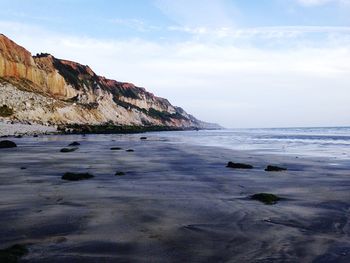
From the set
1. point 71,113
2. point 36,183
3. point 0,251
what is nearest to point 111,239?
point 0,251

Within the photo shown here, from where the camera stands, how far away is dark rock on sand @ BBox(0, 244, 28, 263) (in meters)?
4.05

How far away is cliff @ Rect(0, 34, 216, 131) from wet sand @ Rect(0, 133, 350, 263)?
46098 mm

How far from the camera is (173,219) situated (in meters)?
6.03

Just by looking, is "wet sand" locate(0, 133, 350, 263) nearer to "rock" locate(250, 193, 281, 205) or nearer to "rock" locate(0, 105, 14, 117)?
"rock" locate(250, 193, 281, 205)

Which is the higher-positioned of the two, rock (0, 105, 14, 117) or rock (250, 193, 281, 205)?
rock (0, 105, 14, 117)

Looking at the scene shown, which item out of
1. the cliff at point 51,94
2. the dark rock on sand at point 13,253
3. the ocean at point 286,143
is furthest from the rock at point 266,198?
the cliff at point 51,94

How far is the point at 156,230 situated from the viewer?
538 cm

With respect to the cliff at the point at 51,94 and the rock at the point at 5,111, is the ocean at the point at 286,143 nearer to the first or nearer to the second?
the rock at the point at 5,111

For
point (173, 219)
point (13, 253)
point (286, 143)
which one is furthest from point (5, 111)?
point (13, 253)

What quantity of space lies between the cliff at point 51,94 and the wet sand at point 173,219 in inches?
1815

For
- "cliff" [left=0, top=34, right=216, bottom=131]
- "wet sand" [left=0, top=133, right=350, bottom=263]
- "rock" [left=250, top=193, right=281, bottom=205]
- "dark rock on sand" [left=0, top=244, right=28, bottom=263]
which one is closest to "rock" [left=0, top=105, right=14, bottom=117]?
"cliff" [left=0, top=34, right=216, bottom=131]

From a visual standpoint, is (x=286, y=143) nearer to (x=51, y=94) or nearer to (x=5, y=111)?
(x=5, y=111)

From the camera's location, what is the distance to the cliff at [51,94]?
58.8m

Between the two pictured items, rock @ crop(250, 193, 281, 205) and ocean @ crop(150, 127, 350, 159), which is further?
ocean @ crop(150, 127, 350, 159)
